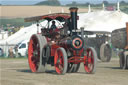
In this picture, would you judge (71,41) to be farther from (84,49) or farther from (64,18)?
(64,18)

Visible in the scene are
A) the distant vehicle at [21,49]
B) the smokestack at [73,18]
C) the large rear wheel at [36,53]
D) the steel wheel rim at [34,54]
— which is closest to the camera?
the smokestack at [73,18]

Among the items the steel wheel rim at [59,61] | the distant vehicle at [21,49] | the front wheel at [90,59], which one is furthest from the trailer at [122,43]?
the distant vehicle at [21,49]

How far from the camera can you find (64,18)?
14.6 metres

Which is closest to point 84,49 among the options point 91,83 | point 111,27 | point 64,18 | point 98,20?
point 64,18

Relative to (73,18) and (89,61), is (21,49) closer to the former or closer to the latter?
(73,18)

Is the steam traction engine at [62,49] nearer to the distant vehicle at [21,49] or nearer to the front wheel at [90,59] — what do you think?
the front wheel at [90,59]

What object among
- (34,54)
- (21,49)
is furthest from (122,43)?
(21,49)

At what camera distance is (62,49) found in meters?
13.0

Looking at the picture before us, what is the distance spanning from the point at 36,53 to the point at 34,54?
0.53 feet

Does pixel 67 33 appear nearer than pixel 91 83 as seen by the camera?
No

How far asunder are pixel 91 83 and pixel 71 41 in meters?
3.20

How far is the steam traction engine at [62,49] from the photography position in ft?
43.2

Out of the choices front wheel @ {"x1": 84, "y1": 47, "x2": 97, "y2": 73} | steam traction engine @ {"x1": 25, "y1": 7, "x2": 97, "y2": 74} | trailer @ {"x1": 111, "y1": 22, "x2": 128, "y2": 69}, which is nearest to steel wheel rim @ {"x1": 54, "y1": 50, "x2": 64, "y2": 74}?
steam traction engine @ {"x1": 25, "y1": 7, "x2": 97, "y2": 74}

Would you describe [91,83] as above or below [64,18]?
below
